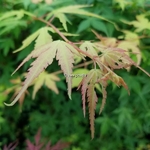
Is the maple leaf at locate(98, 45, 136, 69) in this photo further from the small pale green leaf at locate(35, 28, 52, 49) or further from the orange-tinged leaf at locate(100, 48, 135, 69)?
the small pale green leaf at locate(35, 28, 52, 49)

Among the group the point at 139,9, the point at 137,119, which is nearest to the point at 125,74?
the point at 137,119

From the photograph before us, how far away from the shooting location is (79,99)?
2.06 metres

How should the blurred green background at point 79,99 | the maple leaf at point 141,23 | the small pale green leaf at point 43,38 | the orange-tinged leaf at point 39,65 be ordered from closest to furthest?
1. the orange-tinged leaf at point 39,65
2. the small pale green leaf at point 43,38
3. the maple leaf at point 141,23
4. the blurred green background at point 79,99

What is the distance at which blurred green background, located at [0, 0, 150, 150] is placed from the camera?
1.69m

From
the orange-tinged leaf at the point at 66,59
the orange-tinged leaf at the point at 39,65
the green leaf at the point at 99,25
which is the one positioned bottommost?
the green leaf at the point at 99,25

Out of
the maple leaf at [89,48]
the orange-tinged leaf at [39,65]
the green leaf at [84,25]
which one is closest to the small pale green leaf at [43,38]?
the maple leaf at [89,48]

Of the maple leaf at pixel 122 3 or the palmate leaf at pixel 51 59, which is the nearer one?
the palmate leaf at pixel 51 59

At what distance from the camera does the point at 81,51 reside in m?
1.01

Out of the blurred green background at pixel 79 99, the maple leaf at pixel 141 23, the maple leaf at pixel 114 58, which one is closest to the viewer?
the maple leaf at pixel 114 58

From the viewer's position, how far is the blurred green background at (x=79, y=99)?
169 cm

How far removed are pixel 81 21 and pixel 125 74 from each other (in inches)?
14.9

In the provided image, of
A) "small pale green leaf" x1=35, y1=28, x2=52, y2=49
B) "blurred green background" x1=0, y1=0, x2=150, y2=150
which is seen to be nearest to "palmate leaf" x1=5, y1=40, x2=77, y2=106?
"small pale green leaf" x1=35, y1=28, x2=52, y2=49

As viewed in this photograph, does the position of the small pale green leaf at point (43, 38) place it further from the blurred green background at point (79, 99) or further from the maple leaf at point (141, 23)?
the maple leaf at point (141, 23)

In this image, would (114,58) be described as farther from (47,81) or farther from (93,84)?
(47,81)
